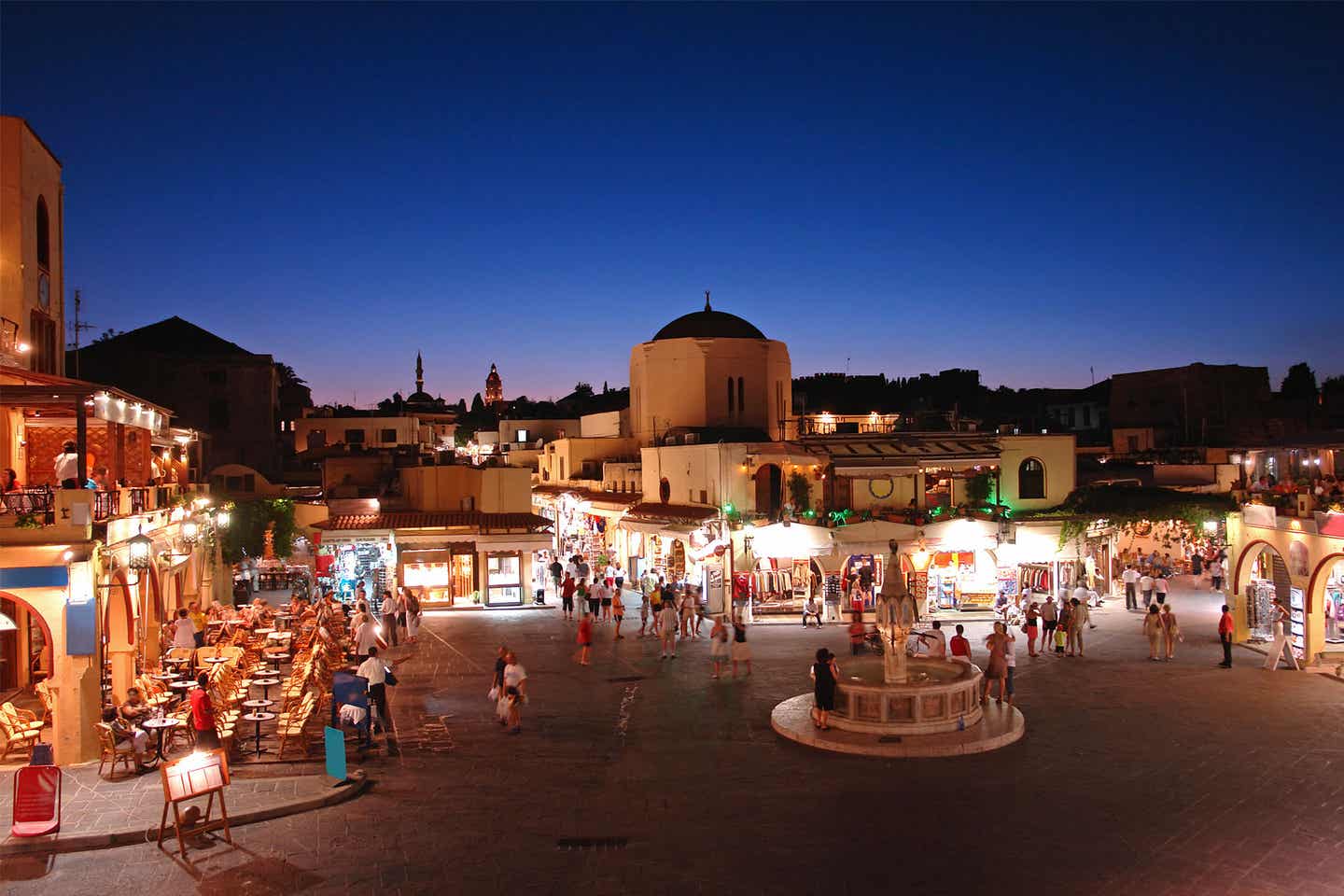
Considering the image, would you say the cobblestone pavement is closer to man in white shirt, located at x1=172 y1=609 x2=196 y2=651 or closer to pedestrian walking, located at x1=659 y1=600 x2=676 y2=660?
pedestrian walking, located at x1=659 y1=600 x2=676 y2=660

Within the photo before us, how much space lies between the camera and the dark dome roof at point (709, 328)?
130ft

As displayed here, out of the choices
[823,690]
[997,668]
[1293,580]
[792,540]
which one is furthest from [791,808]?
[792,540]

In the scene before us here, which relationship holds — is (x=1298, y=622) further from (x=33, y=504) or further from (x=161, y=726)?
(x=33, y=504)

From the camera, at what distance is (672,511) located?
3109 cm

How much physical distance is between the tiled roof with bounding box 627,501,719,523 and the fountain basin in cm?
1374

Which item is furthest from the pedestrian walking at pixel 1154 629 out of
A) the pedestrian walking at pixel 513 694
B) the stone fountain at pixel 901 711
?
the pedestrian walking at pixel 513 694

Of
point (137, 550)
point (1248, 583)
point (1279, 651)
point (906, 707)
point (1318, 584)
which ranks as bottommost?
point (1279, 651)

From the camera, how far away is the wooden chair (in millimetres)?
12852

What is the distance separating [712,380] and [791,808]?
2756cm

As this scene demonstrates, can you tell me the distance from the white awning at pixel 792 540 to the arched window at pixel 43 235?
18081 millimetres

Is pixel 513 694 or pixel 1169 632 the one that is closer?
pixel 513 694

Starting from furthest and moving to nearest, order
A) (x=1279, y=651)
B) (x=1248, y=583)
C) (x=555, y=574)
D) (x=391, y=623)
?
1. (x=555, y=574)
2. (x=391, y=623)
3. (x=1248, y=583)
4. (x=1279, y=651)

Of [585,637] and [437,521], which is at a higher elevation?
[437,521]

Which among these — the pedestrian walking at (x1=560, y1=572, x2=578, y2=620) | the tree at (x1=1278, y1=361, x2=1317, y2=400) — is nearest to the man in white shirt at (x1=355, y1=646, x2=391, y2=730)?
the pedestrian walking at (x1=560, y1=572, x2=578, y2=620)
